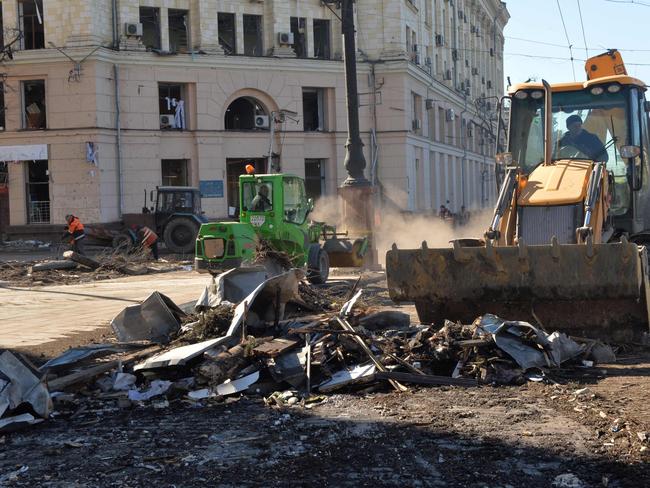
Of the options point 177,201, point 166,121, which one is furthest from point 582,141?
point 166,121

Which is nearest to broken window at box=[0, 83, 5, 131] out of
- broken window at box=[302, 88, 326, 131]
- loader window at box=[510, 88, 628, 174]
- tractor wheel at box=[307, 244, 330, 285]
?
broken window at box=[302, 88, 326, 131]

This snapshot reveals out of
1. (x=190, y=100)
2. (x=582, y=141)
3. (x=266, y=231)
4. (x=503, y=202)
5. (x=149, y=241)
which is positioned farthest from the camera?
(x=190, y=100)

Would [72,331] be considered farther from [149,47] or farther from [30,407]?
[149,47]

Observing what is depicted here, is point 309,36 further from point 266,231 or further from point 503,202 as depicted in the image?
point 503,202

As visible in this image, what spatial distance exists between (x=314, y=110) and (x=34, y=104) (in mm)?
11753

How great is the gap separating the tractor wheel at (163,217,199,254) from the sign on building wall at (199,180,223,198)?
6662 millimetres

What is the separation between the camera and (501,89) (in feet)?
246

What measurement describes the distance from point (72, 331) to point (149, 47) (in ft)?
83.9

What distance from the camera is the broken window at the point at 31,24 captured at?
35.6m

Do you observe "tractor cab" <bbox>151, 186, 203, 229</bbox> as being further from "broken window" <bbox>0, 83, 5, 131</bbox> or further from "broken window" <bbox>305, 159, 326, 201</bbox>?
"broken window" <bbox>305, 159, 326, 201</bbox>

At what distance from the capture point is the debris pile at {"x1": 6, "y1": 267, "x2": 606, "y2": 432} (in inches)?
330

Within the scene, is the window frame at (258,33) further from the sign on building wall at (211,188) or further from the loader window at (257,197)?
the loader window at (257,197)

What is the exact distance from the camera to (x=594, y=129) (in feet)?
40.7

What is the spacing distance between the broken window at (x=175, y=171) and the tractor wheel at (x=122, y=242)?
6.92 m
